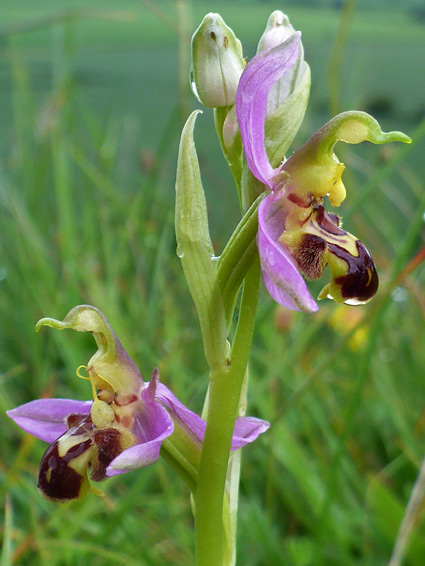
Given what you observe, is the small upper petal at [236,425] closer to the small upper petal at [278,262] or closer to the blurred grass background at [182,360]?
the small upper petal at [278,262]

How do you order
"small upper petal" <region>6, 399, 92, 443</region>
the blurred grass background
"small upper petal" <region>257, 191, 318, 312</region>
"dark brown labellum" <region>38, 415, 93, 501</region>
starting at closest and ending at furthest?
"small upper petal" <region>257, 191, 318, 312</region> < "dark brown labellum" <region>38, 415, 93, 501</region> < "small upper petal" <region>6, 399, 92, 443</region> < the blurred grass background

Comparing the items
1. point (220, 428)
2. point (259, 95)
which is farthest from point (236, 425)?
point (259, 95)

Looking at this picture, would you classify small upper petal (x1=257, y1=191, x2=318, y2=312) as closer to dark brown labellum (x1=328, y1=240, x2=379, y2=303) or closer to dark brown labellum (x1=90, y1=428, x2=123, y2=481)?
dark brown labellum (x1=328, y1=240, x2=379, y2=303)

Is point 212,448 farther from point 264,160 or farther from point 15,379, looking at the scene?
point 15,379

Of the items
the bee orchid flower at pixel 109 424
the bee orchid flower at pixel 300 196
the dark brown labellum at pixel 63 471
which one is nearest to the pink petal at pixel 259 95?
the bee orchid flower at pixel 300 196

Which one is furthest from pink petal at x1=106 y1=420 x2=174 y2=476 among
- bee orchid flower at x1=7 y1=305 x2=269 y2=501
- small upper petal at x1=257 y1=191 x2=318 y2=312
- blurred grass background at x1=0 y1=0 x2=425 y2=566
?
blurred grass background at x1=0 y1=0 x2=425 y2=566
